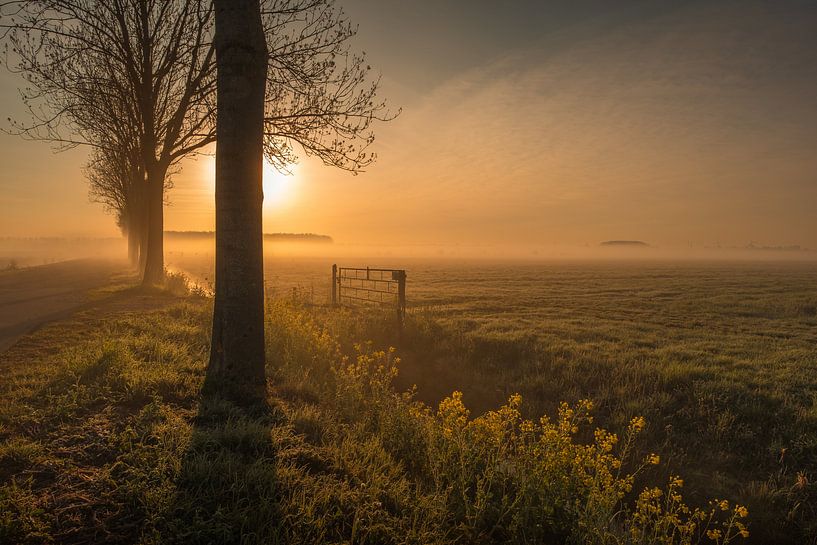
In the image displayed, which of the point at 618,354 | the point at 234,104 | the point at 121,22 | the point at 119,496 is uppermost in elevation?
Answer: the point at 121,22

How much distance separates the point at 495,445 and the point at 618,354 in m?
8.38

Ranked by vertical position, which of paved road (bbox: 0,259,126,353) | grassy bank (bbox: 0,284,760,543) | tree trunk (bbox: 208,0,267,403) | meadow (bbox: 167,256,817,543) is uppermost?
tree trunk (bbox: 208,0,267,403)

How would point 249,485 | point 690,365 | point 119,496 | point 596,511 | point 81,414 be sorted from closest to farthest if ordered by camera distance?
point 119,496 < point 249,485 < point 596,511 < point 81,414 < point 690,365

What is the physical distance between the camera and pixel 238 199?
5.85 m

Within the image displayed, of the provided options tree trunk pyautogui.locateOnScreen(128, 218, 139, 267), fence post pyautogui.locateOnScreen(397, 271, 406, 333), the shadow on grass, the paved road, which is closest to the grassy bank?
the shadow on grass

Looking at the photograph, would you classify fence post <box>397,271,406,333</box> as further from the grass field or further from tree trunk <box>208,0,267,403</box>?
tree trunk <box>208,0,267,403</box>

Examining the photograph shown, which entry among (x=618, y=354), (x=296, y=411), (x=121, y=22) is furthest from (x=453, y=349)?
(x=121, y=22)

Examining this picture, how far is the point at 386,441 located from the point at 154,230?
58.2 feet

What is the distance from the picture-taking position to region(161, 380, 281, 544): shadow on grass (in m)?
2.99

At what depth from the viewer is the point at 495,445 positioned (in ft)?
15.8

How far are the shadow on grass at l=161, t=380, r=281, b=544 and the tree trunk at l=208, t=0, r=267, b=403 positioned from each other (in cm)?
106

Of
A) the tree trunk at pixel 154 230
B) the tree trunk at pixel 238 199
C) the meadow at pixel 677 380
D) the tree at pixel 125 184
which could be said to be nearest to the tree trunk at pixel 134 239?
the tree at pixel 125 184

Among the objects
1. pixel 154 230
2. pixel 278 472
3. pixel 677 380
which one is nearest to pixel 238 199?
pixel 278 472

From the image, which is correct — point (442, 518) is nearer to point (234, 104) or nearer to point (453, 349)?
point (234, 104)
